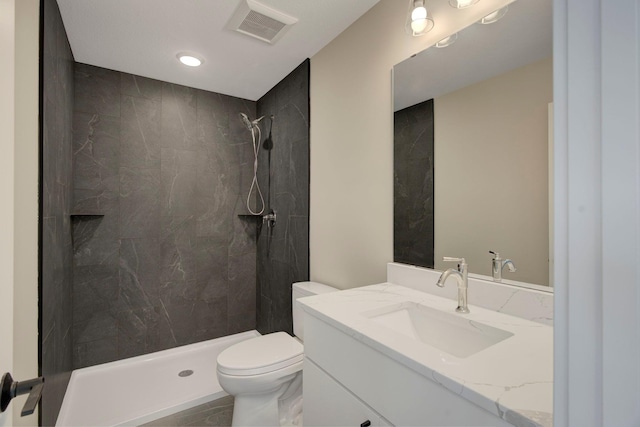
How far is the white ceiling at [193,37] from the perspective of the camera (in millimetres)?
1653

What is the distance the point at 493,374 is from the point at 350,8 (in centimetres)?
180

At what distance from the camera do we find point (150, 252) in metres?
2.51

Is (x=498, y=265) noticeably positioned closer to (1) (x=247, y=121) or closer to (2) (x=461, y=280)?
(2) (x=461, y=280)

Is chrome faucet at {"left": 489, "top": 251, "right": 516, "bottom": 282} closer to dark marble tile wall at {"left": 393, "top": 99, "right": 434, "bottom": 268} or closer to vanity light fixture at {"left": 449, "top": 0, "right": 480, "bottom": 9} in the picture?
dark marble tile wall at {"left": 393, "top": 99, "right": 434, "bottom": 268}

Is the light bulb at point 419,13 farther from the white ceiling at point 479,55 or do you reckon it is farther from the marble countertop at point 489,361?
the marble countertop at point 489,361

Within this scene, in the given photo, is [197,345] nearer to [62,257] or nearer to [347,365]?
[62,257]

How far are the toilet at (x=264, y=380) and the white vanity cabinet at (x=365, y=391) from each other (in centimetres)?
45

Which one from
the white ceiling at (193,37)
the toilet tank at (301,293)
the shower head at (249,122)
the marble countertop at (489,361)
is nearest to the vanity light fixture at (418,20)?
the white ceiling at (193,37)

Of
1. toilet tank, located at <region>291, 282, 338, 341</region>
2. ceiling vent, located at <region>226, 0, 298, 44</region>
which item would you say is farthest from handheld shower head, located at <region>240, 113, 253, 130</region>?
toilet tank, located at <region>291, 282, 338, 341</region>

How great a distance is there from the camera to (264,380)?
159 cm

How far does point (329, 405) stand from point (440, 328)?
49 centimetres

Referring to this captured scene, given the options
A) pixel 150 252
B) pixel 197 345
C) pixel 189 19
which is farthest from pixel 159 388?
pixel 189 19

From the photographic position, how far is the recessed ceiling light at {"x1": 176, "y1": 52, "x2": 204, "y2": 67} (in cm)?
215

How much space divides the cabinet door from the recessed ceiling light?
2.14m
